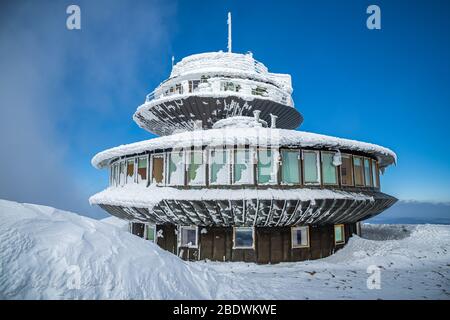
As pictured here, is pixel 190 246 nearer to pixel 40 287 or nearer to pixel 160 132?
pixel 40 287

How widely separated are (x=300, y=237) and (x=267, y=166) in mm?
4053

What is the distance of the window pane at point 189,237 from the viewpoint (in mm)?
13438

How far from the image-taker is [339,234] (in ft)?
50.5

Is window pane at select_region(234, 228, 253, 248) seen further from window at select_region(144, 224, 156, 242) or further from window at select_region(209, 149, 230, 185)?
window at select_region(144, 224, 156, 242)

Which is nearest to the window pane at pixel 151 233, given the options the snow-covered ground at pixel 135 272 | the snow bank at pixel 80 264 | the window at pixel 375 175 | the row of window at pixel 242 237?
the row of window at pixel 242 237

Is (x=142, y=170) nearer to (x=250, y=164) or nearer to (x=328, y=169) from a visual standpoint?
(x=250, y=164)

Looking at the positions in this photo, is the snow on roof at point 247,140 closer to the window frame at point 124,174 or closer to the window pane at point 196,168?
the window pane at point 196,168

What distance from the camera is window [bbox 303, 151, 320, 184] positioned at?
13643 mm

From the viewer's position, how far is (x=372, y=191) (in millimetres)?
16125

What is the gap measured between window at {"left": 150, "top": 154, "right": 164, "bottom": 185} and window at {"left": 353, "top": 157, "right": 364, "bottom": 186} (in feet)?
34.9

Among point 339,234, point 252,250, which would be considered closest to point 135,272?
point 252,250

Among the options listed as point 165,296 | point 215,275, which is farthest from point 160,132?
point 165,296

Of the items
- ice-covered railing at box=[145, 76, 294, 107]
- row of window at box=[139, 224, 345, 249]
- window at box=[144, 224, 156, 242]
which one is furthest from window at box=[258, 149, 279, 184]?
ice-covered railing at box=[145, 76, 294, 107]

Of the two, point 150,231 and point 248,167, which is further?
point 150,231
